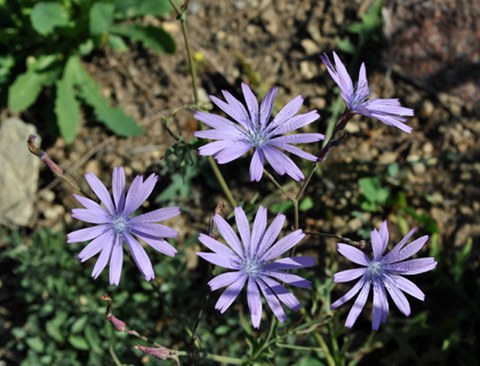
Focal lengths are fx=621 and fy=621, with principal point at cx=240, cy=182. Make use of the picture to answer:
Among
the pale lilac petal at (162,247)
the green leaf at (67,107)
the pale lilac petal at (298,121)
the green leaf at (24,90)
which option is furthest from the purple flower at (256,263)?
the green leaf at (24,90)

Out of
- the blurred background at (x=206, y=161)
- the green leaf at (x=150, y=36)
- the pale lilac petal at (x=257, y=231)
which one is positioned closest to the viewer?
the pale lilac petal at (x=257, y=231)

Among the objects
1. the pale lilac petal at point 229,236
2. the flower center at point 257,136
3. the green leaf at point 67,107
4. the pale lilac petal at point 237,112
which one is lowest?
the pale lilac petal at point 229,236

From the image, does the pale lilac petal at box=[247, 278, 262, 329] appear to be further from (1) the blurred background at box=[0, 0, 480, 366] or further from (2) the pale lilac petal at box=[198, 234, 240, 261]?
(1) the blurred background at box=[0, 0, 480, 366]

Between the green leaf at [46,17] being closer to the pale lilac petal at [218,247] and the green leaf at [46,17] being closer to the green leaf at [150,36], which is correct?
the green leaf at [150,36]

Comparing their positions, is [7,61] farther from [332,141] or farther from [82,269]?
[332,141]

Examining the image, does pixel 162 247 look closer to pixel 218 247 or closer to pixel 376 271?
pixel 218 247

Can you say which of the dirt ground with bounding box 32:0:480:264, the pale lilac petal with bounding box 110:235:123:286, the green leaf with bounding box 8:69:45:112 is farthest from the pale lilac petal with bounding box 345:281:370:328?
the green leaf with bounding box 8:69:45:112
